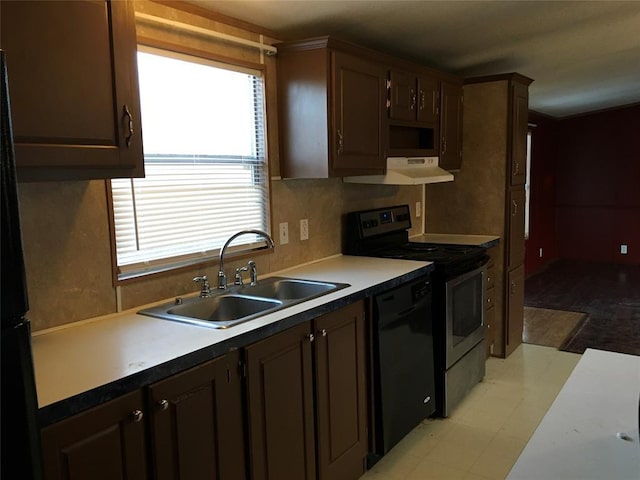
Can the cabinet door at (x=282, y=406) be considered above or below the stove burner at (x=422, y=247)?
below

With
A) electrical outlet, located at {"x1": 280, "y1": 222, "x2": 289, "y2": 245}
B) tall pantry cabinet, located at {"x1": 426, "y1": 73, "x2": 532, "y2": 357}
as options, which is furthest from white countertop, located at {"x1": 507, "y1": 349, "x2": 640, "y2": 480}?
tall pantry cabinet, located at {"x1": 426, "y1": 73, "x2": 532, "y2": 357}

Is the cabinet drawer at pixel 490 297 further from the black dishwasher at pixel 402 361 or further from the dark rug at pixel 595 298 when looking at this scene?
the black dishwasher at pixel 402 361

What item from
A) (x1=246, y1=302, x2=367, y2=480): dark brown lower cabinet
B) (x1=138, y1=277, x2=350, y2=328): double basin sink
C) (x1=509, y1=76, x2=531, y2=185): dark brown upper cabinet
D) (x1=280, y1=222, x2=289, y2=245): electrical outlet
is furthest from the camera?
(x1=509, y1=76, x2=531, y2=185): dark brown upper cabinet

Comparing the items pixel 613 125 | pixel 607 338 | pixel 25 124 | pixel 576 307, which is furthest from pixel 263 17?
pixel 613 125

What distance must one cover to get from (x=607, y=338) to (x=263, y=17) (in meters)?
3.93

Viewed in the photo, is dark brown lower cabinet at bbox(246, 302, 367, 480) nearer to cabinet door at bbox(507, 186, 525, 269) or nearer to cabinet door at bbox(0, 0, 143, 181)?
cabinet door at bbox(0, 0, 143, 181)

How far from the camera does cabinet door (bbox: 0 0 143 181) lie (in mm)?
1436

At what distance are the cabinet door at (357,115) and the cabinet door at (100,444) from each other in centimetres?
164

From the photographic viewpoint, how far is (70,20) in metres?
1.53

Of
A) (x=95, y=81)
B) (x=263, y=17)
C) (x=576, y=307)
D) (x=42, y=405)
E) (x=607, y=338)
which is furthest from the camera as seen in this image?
(x=576, y=307)

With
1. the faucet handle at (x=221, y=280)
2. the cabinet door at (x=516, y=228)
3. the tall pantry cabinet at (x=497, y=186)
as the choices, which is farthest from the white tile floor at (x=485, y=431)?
the faucet handle at (x=221, y=280)

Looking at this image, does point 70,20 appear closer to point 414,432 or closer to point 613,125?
point 414,432

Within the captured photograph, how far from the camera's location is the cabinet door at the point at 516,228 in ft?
13.4

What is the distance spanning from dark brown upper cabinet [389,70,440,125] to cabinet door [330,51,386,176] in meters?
0.13
